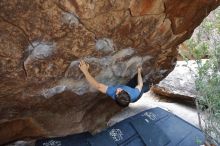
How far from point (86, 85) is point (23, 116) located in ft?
3.05

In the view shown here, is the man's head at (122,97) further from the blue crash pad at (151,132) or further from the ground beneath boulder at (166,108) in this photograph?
the ground beneath boulder at (166,108)

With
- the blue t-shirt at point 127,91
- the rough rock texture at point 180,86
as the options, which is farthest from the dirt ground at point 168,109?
the blue t-shirt at point 127,91

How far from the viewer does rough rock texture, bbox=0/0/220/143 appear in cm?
353

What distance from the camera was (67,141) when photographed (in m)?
5.20

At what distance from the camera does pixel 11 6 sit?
10.7ft

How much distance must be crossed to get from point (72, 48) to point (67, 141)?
176cm

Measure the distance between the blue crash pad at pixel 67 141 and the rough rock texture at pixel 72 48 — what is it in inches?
3.7

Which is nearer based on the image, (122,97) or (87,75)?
(87,75)

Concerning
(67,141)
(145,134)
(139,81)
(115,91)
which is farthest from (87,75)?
(145,134)

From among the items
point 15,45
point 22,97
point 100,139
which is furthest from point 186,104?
point 15,45

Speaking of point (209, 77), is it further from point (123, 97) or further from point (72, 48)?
point (72, 48)

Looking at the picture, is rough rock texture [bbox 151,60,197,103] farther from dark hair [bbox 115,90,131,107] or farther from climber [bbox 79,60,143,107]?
dark hair [bbox 115,90,131,107]

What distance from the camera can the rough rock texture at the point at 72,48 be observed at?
353 cm

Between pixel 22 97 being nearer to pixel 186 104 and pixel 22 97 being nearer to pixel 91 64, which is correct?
pixel 91 64
